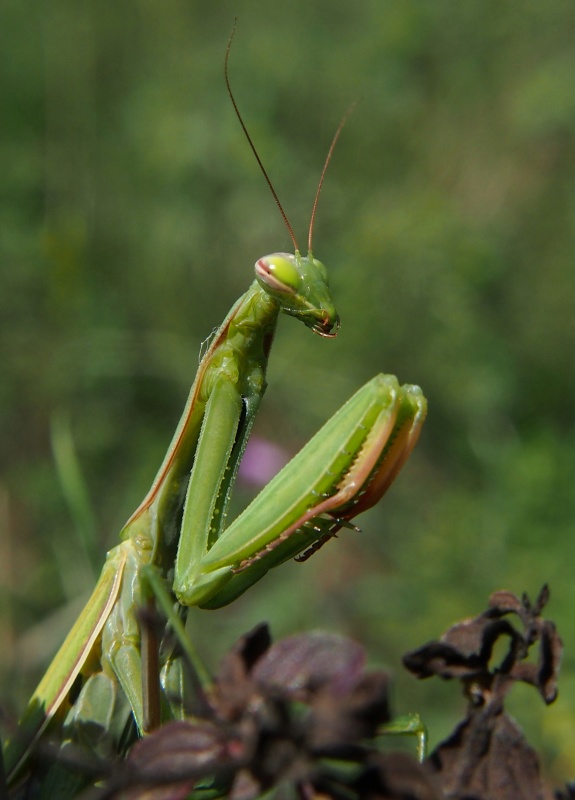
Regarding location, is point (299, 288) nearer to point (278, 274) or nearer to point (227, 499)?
point (278, 274)

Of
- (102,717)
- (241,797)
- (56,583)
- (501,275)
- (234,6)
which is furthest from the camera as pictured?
(234,6)

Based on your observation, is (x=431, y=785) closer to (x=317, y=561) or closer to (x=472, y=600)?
(x=472, y=600)

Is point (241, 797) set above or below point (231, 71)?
below

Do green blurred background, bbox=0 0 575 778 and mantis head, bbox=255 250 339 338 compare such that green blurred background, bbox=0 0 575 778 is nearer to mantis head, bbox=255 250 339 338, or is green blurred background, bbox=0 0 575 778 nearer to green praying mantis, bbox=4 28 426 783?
green praying mantis, bbox=4 28 426 783

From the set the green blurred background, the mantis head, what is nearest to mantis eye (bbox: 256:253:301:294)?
the mantis head

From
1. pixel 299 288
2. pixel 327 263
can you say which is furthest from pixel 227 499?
pixel 327 263

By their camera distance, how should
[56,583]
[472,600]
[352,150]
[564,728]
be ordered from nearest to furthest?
[564,728] < [472,600] < [56,583] < [352,150]

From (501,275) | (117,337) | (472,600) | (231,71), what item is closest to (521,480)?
(472,600)
